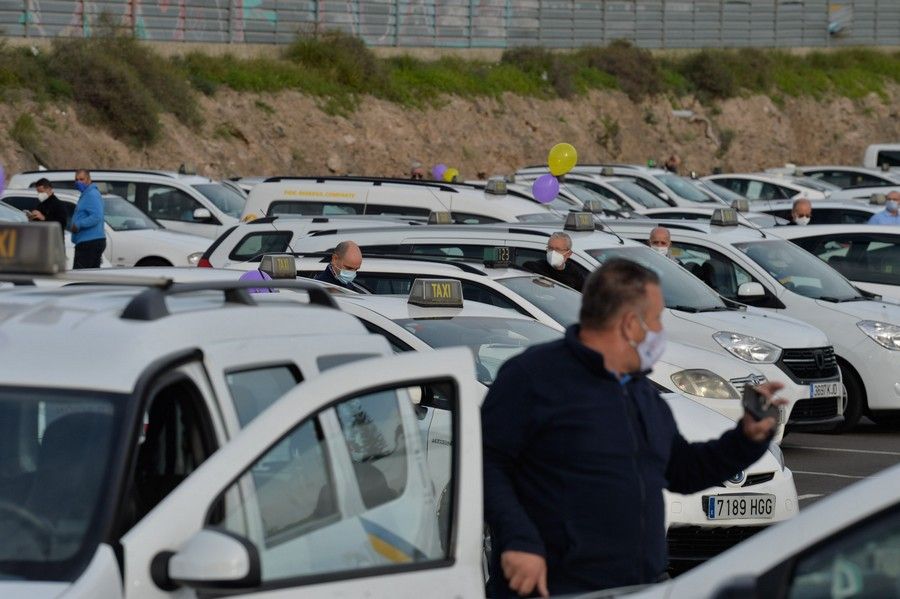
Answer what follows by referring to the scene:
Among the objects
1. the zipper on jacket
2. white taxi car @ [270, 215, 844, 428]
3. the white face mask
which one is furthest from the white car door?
the white face mask

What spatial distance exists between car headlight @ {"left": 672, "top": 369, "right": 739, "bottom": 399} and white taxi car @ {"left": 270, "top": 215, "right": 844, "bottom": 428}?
115 centimetres

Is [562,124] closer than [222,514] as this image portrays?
No

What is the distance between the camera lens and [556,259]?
12750 millimetres

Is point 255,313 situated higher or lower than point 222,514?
higher

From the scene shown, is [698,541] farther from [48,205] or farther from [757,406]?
[48,205]

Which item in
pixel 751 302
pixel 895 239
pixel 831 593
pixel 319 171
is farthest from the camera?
pixel 319 171

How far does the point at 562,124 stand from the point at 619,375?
46061 millimetres

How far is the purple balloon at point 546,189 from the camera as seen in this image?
20000mm

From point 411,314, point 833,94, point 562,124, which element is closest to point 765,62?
point 833,94

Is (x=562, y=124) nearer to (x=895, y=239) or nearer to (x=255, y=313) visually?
(x=895, y=239)

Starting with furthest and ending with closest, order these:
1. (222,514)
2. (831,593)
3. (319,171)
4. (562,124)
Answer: (562,124) < (319,171) < (222,514) < (831,593)

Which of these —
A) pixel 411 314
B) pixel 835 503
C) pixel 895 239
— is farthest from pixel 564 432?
pixel 895 239

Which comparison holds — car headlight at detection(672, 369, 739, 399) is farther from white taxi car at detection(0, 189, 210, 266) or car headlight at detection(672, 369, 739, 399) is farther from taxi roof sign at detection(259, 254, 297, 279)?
white taxi car at detection(0, 189, 210, 266)

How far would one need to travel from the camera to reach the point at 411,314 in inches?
357
